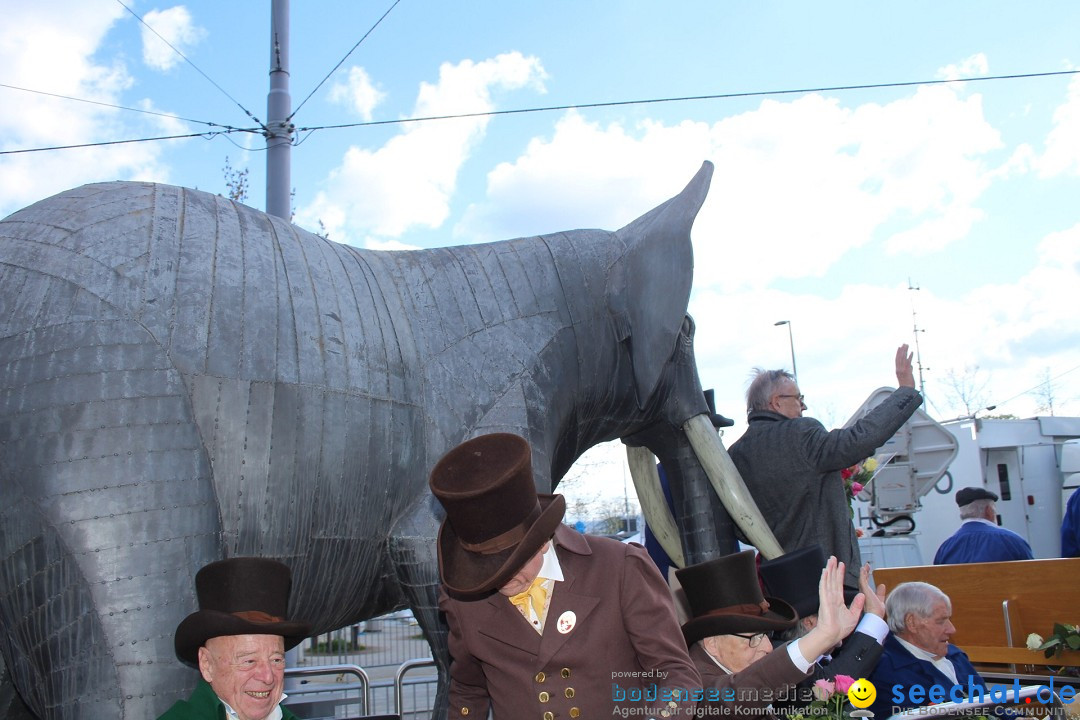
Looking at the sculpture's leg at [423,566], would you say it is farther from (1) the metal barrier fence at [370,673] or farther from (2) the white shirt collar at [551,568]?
(1) the metal barrier fence at [370,673]

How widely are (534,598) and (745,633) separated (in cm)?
85

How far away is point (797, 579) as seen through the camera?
4.00 metres

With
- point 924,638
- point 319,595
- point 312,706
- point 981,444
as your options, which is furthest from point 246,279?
point 981,444

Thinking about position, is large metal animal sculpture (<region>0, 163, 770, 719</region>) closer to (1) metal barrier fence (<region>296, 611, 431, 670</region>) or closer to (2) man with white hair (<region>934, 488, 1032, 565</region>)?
(2) man with white hair (<region>934, 488, 1032, 565</region>)

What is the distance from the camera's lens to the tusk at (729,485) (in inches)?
200

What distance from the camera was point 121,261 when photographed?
10.7 ft

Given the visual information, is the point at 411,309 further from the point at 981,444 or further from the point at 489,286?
the point at 981,444

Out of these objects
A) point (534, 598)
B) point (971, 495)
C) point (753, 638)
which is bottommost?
point (753, 638)

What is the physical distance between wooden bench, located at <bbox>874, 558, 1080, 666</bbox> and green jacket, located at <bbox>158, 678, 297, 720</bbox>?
443 cm

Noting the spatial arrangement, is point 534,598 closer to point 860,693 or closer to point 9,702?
point 860,693

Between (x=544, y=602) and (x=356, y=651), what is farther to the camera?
(x=356, y=651)

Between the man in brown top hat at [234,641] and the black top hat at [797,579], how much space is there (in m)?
1.98

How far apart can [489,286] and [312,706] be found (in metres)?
4.19

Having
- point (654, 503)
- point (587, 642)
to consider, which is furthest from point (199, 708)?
point (654, 503)
